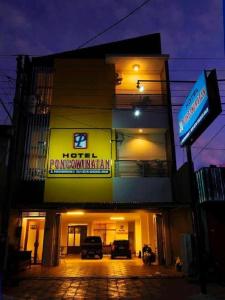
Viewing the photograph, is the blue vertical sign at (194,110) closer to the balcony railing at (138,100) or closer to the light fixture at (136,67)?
the balcony railing at (138,100)

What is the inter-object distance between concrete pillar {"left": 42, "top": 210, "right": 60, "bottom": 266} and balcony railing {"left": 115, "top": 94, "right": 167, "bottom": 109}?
7.83 meters

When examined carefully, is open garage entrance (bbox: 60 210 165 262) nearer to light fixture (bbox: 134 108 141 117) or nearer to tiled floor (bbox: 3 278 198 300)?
light fixture (bbox: 134 108 141 117)

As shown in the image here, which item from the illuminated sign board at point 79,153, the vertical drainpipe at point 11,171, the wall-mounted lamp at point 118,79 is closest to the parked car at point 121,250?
the illuminated sign board at point 79,153

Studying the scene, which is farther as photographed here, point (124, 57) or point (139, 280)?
point (124, 57)

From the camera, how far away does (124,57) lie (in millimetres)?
18688

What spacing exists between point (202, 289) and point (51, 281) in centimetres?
598

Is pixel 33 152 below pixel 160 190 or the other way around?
the other way around

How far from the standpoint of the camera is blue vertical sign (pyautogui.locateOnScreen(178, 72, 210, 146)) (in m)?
9.97

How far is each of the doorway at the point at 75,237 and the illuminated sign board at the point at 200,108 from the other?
682 inches

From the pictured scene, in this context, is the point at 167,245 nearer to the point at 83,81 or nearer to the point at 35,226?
the point at 35,226

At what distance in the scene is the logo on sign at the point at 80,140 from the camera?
56.9ft

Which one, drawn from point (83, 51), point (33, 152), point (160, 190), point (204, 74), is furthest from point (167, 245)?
point (83, 51)

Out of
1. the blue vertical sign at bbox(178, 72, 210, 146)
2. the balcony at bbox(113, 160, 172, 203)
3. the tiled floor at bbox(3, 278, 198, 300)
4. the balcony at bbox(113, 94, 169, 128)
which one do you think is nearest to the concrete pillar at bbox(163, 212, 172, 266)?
the balcony at bbox(113, 160, 172, 203)

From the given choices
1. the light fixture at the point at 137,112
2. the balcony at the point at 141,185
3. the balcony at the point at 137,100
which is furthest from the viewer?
the balcony at the point at 137,100
